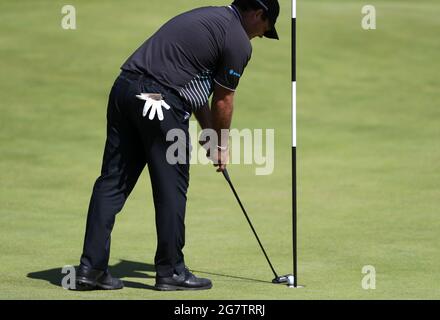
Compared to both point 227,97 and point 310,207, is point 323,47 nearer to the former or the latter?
point 310,207

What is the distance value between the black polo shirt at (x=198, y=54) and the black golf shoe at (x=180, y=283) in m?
1.20

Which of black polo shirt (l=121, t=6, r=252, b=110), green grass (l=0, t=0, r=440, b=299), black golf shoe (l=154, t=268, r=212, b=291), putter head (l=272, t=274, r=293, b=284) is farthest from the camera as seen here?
green grass (l=0, t=0, r=440, b=299)

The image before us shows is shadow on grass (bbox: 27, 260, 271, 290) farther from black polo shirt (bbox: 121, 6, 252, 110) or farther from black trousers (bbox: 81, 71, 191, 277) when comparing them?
black polo shirt (bbox: 121, 6, 252, 110)

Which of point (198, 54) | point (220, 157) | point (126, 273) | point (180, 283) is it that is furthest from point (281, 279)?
point (198, 54)

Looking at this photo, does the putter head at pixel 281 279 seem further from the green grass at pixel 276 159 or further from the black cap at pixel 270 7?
the black cap at pixel 270 7

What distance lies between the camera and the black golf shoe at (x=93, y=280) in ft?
21.6

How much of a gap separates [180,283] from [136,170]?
85 cm

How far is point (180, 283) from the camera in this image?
6.71 meters

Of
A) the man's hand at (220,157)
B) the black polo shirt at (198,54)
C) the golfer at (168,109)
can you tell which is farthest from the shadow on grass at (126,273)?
the black polo shirt at (198,54)

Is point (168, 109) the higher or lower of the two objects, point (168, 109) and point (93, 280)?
the higher

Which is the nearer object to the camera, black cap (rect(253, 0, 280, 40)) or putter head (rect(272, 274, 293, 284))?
black cap (rect(253, 0, 280, 40))

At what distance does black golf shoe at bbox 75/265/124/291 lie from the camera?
21.6 feet

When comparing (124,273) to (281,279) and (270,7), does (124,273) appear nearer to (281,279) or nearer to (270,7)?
(281,279)

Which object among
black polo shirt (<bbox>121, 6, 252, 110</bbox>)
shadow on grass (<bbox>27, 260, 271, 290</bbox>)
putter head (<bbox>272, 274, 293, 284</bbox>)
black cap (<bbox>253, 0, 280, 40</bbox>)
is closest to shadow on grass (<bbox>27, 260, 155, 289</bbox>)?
shadow on grass (<bbox>27, 260, 271, 290</bbox>)
